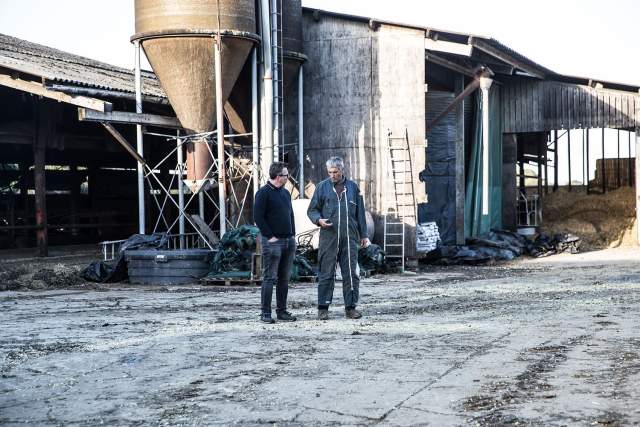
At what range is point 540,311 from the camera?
11.1 metres

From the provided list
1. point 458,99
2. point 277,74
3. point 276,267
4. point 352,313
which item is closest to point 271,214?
point 276,267

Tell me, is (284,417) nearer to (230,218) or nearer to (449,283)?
(449,283)

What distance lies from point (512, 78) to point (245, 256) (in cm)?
1092

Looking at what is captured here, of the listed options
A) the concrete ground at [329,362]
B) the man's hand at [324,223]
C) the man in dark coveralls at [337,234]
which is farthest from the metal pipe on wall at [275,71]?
the man's hand at [324,223]

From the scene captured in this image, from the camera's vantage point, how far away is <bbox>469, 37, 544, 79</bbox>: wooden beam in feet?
64.4

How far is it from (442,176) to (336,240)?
11813mm

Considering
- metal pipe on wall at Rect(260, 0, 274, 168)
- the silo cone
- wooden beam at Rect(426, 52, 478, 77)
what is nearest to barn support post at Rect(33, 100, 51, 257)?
the silo cone

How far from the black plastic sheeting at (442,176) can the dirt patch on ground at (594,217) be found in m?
4.68

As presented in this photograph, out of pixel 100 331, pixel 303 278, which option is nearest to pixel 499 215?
pixel 303 278

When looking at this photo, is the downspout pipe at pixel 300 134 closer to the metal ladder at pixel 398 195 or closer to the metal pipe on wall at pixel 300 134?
the metal pipe on wall at pixel 300 134

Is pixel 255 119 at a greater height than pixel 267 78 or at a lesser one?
lesser

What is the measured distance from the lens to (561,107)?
2341 centimetres

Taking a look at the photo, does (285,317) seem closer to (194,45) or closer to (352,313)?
(352,313)

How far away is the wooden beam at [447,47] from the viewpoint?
1931 cm
